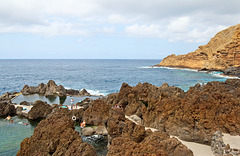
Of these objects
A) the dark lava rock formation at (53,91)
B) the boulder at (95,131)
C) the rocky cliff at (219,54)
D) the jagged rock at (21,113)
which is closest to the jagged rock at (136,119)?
the boulder at (95,131)

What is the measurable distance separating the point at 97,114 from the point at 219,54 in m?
96.6

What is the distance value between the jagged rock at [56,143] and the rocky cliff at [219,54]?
103004 millimetres

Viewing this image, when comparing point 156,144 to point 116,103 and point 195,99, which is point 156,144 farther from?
point 116,103

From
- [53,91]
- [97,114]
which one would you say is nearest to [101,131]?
[97,114]

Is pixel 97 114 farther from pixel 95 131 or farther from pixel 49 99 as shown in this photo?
pixel 49 99

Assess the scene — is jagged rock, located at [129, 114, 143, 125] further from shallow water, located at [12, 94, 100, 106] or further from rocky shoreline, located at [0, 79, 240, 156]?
shallow water, located at [12, 94, 100, 106]

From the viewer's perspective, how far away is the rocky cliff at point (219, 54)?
94375 mm

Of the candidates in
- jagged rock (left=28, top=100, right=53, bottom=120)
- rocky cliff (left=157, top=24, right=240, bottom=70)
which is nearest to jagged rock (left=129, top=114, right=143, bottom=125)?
jagged rock (left=28, top=100, right=53, bottom=120)

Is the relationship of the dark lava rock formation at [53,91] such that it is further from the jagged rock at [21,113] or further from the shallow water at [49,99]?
the jagged rock at [21,113]

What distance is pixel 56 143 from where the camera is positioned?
47.5 feet

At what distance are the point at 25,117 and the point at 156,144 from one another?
1022 inches

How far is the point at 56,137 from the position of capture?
14742mm

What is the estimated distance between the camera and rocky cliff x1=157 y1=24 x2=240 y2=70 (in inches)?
A: 3716

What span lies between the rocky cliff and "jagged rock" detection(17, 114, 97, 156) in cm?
10300
